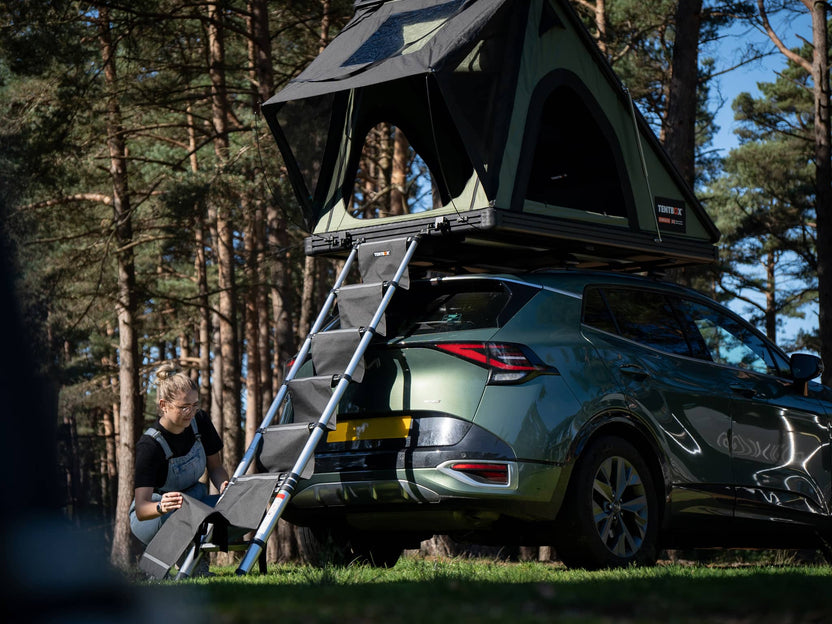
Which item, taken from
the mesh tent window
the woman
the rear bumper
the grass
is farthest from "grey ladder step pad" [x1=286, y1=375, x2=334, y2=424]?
the mesh tent window

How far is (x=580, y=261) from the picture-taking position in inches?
307

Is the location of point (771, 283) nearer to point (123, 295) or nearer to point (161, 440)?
point (123, 295)

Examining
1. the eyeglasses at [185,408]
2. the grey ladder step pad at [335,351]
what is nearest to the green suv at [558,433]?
the grey ladder step pad at [335,351]

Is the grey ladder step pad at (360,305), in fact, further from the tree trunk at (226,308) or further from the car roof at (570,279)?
the tree trunk at (226,308)

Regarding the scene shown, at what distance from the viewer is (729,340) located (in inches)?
289

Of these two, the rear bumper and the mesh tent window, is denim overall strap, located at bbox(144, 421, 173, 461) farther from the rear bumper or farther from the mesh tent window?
the mesh tent window

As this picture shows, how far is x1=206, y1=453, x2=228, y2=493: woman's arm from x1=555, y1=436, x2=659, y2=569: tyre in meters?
2.20

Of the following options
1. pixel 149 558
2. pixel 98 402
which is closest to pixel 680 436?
pixel 149 558

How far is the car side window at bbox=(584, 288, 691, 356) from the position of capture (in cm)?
645

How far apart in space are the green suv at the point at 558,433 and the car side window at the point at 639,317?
1 centimetres

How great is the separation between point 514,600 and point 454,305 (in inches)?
107

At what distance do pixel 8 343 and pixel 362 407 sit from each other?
418 centimetres

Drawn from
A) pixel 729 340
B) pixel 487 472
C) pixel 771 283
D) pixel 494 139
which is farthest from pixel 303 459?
pixel 771 283

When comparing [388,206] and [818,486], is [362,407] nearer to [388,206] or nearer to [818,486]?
[818,486]
